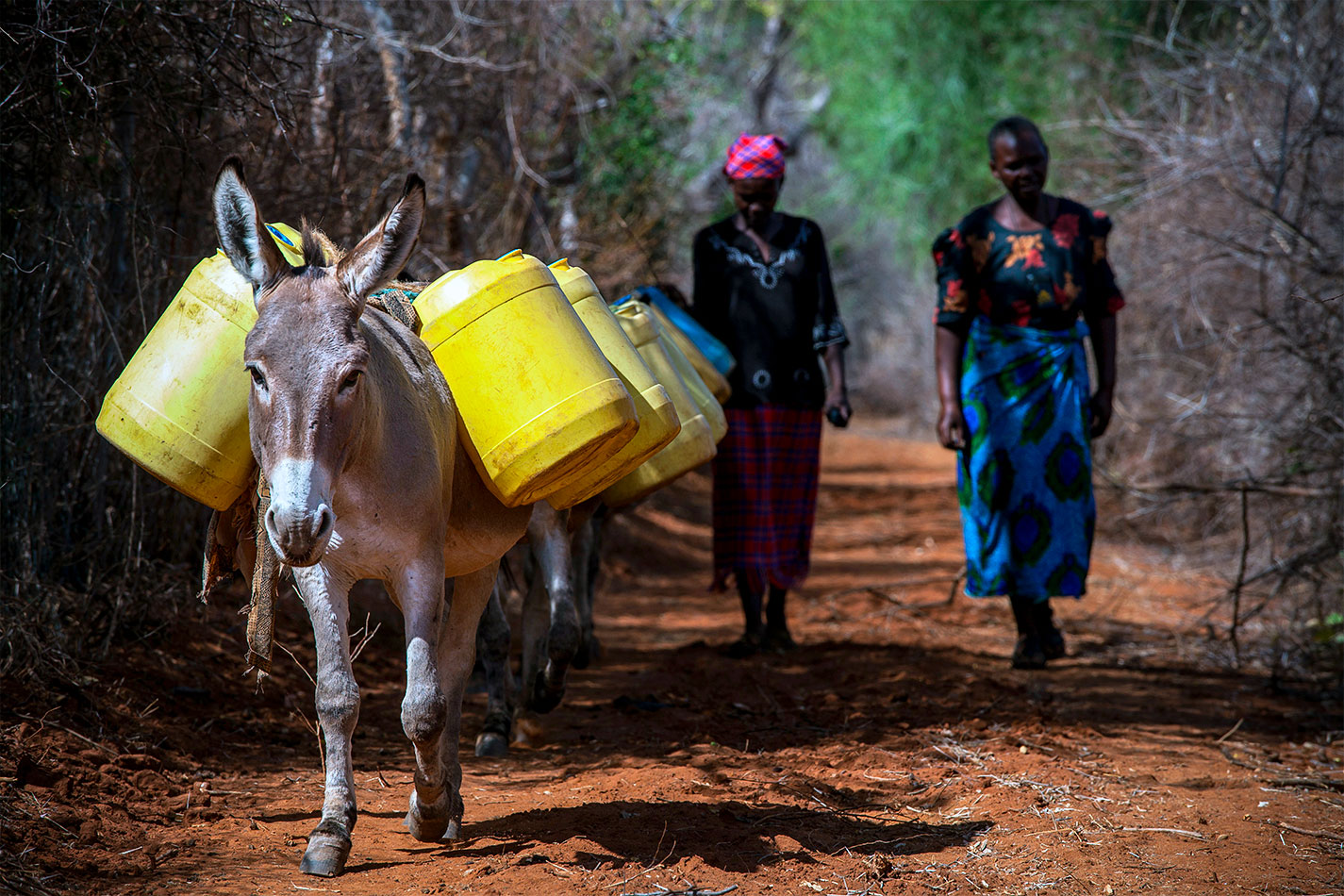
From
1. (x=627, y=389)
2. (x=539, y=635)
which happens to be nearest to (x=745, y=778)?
(x=539, y=635)

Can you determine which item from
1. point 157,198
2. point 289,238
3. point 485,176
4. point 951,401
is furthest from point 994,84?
point 289,238

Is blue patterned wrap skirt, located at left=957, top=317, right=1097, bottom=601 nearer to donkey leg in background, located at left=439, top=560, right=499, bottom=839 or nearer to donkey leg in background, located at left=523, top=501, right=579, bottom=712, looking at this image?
donkey leg in background, located at left=523, top=501, right=579, bottom=712

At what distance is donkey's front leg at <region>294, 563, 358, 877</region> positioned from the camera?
326cm

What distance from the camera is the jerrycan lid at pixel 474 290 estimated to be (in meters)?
3.49

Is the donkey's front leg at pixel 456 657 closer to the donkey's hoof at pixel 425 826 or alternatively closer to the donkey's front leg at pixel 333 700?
the donkey's hoof at pixel 425 826

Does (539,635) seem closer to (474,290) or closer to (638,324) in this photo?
(638,324)

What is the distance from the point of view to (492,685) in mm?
4770

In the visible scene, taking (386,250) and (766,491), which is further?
(766,491)

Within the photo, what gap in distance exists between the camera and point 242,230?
3.10 m

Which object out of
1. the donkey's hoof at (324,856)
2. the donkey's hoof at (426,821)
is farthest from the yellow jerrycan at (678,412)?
the donkey's hoof at (324,856)

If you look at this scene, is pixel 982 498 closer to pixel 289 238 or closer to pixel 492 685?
pixel 492 685

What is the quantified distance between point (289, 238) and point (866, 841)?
2.54 metres

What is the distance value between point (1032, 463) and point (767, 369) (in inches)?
57.3

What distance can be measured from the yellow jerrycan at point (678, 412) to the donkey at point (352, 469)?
1231 millimetres
